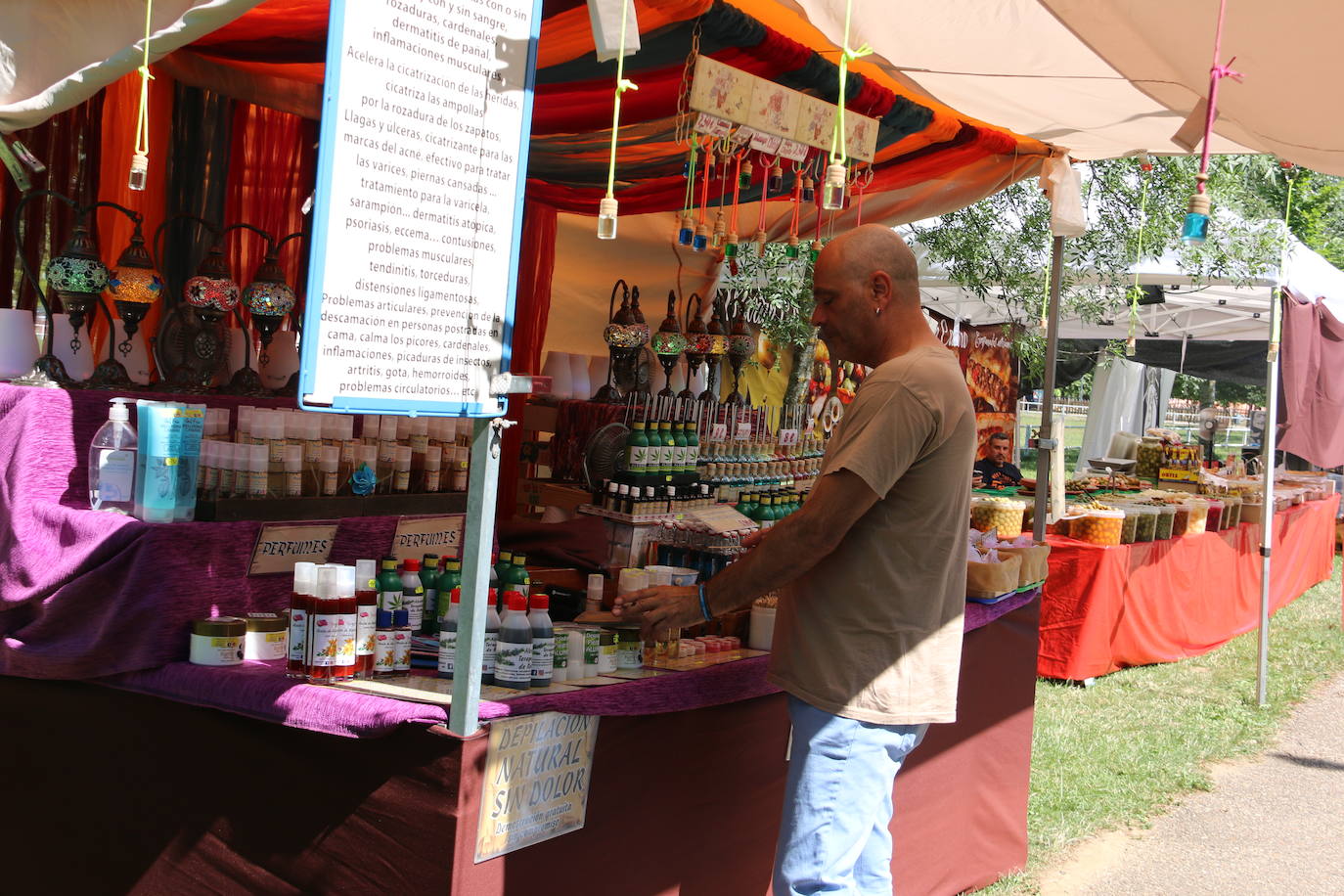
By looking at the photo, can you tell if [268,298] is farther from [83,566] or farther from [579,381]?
[579,381]

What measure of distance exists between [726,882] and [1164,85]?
296cm

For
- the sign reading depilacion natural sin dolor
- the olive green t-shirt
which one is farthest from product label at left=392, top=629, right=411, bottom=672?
the olive green t-shirt

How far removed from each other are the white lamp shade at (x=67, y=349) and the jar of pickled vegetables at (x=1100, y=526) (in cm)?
542

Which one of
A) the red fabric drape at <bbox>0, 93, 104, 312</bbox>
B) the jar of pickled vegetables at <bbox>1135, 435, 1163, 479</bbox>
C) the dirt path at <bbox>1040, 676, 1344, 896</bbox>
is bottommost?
the dirt path at <bbox>1040, 676, 1344, 896</bbox>

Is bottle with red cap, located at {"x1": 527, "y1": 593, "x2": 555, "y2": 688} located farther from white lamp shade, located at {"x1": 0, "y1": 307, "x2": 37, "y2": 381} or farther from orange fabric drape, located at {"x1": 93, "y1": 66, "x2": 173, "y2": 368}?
orange fabric drape, located at {"x1": 93, "y1": 66, "x2": 173, "y2": 368}

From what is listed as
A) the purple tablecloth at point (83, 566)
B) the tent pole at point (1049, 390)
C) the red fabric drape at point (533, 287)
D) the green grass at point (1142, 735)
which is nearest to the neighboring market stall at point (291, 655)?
the purple tablecloth at point (83, 566)

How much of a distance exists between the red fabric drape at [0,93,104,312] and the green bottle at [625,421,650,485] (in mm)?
2316

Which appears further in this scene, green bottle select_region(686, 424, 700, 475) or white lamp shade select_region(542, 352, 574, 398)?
white lamp shade select_region(542, 352, 574, 398)

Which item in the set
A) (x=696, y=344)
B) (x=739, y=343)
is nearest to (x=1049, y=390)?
(x=739, y=343)

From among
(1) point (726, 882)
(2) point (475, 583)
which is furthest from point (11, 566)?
(1) point (726, 882)

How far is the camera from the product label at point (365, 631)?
235 centimetres

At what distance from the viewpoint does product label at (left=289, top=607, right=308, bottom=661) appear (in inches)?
91.2

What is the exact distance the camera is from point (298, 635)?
7.61 feet

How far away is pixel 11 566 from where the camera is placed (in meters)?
2.59
